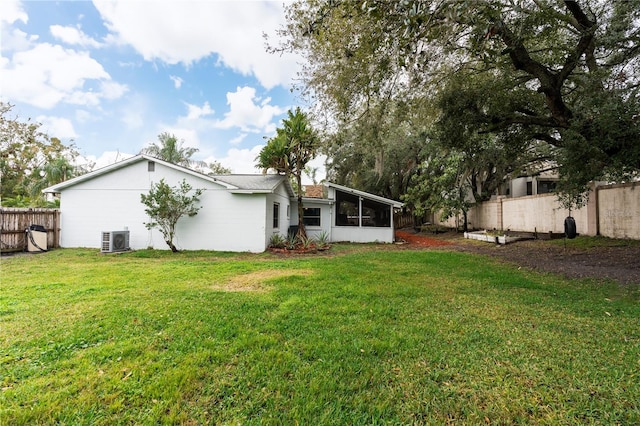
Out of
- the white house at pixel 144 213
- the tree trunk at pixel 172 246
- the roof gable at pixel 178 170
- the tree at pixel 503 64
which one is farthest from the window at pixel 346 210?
the tree trunk at pixel 172 246

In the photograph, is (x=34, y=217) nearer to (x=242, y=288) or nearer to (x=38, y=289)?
(x=38, y=289)

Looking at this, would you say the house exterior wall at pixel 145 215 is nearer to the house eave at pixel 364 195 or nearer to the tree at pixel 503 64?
the house eave at pixel 364 195

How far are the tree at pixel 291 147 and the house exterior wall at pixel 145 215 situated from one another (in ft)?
6.24

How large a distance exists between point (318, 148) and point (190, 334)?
900 cm

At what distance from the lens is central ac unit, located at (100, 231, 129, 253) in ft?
31.8

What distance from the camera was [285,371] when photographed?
243 cm

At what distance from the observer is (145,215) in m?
10.6

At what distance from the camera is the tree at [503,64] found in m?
5.03

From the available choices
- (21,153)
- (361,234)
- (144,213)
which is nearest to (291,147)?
(361,234)

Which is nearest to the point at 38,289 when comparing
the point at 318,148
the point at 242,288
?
the point at 242,288

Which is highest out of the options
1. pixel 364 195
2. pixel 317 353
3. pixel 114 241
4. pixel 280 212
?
pixel 364 195

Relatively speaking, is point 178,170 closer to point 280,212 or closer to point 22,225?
point 280,212

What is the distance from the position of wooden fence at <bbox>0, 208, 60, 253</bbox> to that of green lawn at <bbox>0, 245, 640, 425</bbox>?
6446 mm

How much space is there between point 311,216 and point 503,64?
976 centimetres
